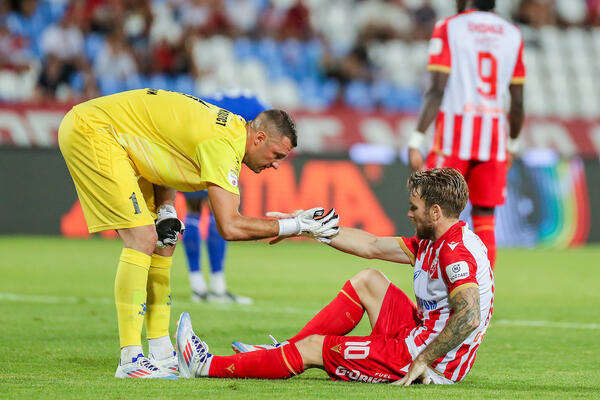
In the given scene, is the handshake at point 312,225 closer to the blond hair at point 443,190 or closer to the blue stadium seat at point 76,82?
the blond hair at point 443,190

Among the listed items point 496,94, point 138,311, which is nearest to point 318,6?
point 496,94

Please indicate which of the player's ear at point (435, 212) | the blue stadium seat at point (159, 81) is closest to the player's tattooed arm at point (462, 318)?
the player's ear at point (435, 212)

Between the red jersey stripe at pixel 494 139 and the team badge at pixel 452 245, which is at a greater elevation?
the red jersey stripe at pixel 494 139

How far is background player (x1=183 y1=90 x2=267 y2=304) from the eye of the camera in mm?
8977

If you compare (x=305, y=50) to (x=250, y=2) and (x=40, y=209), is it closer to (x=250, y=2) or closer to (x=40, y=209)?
(x=250, y=2)

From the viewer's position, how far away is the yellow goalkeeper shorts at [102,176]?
5.27 m

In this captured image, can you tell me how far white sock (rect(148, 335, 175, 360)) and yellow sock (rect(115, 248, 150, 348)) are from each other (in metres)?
0.39

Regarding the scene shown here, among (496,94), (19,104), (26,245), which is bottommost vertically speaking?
(26,245)

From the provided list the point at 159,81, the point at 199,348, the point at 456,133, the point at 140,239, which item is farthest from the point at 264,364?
the point at 159,81

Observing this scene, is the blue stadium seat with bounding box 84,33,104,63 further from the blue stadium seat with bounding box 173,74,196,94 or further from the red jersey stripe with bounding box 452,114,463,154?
the red jersey stripe with bounding box 452,114,463,154

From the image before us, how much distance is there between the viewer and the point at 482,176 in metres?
7.63

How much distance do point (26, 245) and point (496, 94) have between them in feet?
30.1

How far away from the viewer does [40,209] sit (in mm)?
15992

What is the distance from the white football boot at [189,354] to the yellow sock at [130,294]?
264 mm
